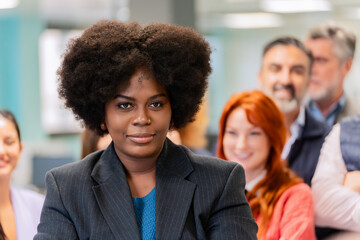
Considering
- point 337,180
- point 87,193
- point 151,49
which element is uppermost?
point 151,49

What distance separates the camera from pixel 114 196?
177cm

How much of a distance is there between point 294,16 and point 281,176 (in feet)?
4.56

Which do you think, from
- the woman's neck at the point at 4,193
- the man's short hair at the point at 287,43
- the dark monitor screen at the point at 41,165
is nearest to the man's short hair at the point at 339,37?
the man's short hair at the point at 287,43

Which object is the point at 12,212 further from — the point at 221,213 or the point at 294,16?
the point at 294,16

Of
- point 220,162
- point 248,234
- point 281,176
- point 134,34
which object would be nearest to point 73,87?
point 134,34

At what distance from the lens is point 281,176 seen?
2756 millimetres

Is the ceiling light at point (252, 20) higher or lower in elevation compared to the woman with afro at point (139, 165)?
higher

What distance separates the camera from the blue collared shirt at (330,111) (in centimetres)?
337

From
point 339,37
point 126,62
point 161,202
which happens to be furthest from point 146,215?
point 339,37

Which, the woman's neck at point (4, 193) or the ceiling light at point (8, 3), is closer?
the woman's neck at point (4, 193)

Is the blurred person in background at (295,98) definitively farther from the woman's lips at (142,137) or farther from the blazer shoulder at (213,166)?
the woman's lips at (142,137)

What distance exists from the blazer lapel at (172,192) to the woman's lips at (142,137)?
120 mm

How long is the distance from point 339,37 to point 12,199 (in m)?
2.10

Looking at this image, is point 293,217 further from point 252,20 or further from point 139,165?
point 252,20
